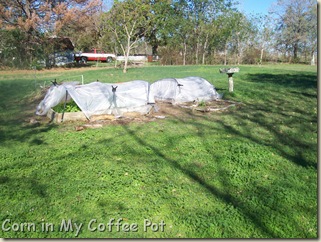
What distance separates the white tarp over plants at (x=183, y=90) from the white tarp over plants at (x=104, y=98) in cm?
169

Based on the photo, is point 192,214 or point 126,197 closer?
point 192,214

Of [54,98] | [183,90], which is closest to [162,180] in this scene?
[54,98]

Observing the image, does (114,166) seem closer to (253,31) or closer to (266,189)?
(266,189)

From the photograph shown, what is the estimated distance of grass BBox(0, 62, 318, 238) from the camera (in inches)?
125

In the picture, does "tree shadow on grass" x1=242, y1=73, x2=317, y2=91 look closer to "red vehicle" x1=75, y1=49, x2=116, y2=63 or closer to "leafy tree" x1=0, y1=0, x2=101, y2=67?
"leafy tree" x1=0, y1=0, x2=101, y2=67

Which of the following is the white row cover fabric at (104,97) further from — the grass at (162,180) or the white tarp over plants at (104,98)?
the grass at (162,180)

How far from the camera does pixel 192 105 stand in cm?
966

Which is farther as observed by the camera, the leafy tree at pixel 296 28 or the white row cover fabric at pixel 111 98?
the leafy tree at pixel 296 28

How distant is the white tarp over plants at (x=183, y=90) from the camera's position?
33.8 feet

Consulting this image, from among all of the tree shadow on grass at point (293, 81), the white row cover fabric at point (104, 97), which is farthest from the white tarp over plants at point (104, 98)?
the tree shadow on grass at point (293, 81)

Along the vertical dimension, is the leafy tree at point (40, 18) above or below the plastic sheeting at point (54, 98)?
above

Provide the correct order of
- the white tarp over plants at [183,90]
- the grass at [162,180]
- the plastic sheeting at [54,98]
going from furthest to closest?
the white tarp over plants at [183,90], the plastic sheeting at [54,98], the grass at [162,180]

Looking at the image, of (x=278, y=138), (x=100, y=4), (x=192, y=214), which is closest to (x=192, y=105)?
(x=278, y=138)

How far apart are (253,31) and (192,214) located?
42.1 meters
